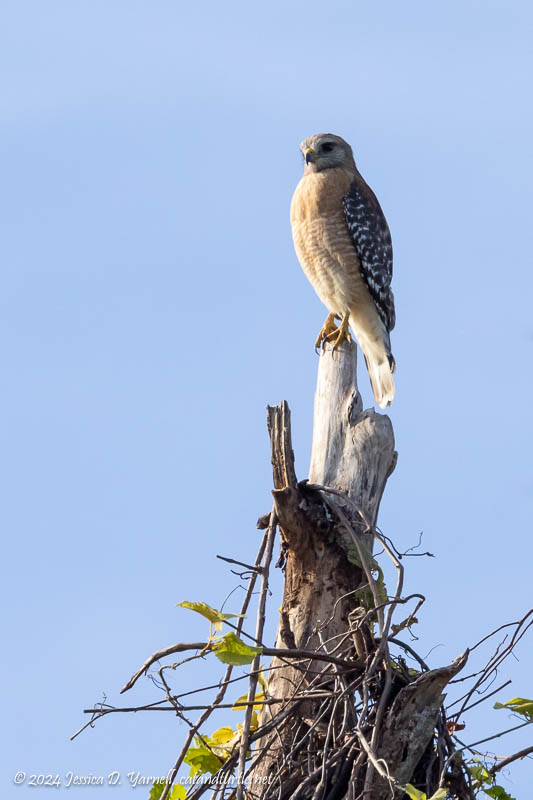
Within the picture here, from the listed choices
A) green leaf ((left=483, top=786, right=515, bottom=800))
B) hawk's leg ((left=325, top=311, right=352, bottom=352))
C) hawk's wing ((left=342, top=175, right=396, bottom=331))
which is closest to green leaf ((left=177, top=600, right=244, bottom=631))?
green leaf ((left=483, top=786, right=515, bottom=800))

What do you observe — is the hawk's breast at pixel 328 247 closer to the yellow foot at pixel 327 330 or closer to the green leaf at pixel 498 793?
the yellow foot at pixel 327 330

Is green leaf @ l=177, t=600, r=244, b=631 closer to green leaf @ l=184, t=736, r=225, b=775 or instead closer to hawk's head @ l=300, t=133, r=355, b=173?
green leaf @ l=184, t=736, r=225, b=775

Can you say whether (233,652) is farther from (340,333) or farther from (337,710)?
(340,333)

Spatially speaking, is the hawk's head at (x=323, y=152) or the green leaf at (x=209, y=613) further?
the hawk's head at (x=323, y=152)

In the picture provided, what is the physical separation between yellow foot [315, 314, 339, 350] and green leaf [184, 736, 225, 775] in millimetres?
3700

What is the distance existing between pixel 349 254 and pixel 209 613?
5208 millimetres

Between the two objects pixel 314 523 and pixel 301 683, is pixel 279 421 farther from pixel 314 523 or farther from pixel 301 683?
pixel 301 683

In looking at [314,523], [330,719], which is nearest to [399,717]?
[330,719]

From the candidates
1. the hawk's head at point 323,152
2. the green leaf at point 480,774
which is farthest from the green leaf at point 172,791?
the hawk's head at point 323,152

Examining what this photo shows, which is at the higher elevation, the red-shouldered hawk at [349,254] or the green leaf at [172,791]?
the red-shouldered hawk at [349,254]

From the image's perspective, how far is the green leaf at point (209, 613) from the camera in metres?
3.93

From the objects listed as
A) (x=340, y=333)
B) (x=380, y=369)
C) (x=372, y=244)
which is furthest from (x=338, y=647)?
(x=372, y=244)

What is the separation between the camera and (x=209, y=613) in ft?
13.0

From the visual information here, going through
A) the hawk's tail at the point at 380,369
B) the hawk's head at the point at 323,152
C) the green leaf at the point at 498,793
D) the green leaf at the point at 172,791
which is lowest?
the green leaf at the point at 498,793
